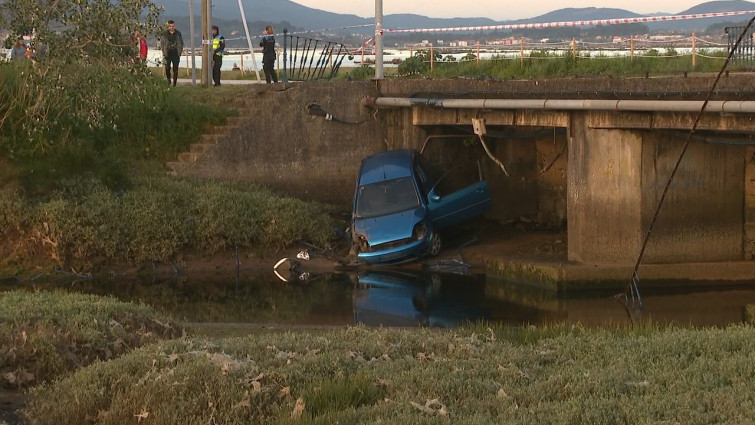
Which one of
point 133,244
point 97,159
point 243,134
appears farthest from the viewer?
point 243,134

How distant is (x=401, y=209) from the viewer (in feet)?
85.1

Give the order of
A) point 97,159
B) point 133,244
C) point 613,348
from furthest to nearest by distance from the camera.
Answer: point 97,159
point 133,244
point 613,348

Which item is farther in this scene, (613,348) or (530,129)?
(530,129)

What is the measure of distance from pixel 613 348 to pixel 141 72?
42.7 ft

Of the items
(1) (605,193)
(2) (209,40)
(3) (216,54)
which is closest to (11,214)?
(2) (209,40)

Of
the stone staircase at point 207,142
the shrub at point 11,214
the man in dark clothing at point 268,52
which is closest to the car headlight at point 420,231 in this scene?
the stone staircase at point 207,142

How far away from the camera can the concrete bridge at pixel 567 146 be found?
2247 cm

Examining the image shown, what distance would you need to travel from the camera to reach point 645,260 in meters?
23.2

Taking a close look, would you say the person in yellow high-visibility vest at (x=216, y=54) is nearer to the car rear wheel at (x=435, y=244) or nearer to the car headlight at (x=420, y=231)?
the car rear wheel at (x=435, y=244)

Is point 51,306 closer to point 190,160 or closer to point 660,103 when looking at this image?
point 660,103

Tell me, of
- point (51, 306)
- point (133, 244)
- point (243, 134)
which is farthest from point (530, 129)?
point (51, 306)

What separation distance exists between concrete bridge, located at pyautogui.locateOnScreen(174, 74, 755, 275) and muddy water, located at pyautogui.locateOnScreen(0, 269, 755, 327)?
1.41 m

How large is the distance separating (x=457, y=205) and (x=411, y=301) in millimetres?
4619

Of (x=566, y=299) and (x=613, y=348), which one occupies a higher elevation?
(x=613, y=348)
